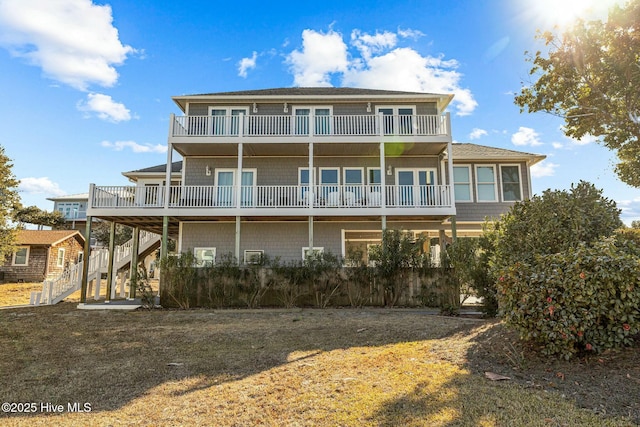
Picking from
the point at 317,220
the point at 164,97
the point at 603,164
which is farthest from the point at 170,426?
the point at 603,164

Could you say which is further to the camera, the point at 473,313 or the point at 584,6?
the point at 584,6

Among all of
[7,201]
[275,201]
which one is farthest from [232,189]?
[7,201]

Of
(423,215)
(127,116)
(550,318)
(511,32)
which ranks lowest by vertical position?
(550,318)

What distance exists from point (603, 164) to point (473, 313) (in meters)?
14.2

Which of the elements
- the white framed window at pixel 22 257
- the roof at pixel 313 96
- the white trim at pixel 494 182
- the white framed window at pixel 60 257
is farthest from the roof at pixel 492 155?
the white framed window at pixel 22 257

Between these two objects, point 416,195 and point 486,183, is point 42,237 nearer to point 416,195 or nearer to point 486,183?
point 416,195

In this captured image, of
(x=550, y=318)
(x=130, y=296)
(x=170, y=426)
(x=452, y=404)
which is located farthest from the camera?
(x=130, y=296)

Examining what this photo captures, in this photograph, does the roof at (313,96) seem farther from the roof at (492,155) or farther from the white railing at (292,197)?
the white railing at (292,197)

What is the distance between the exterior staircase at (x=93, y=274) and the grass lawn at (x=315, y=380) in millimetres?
7948

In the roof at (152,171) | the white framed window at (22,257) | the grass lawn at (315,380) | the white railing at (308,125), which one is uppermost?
the white railing at (308,125)

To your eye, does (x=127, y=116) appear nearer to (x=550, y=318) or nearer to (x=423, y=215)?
(x=423, y=215)

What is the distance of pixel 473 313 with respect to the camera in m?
10.4

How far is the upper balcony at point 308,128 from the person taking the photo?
14.9 metres

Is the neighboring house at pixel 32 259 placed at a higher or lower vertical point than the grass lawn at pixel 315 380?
higher
